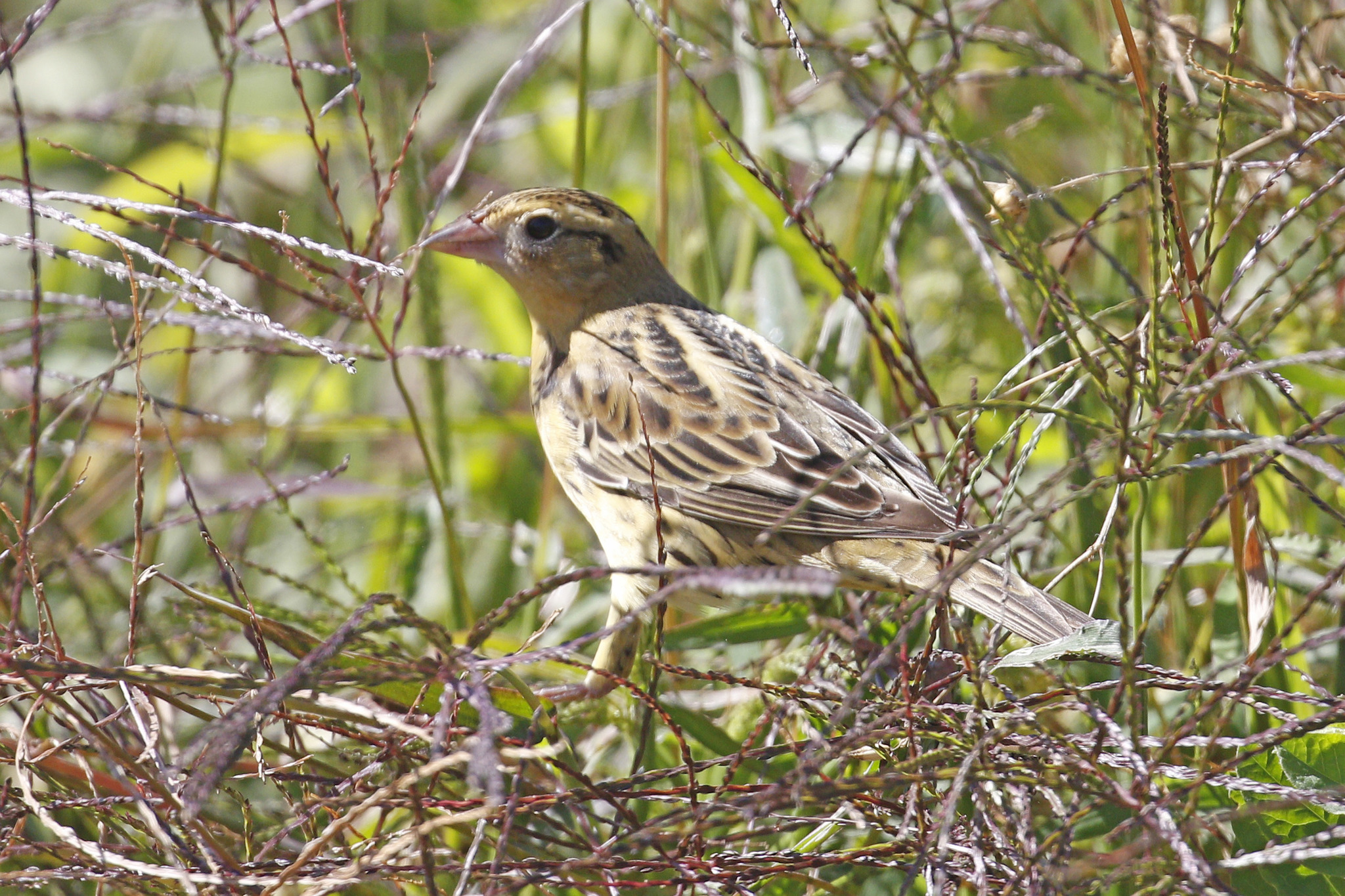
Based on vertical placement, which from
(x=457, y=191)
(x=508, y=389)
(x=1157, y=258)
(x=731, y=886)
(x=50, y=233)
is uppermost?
(x=457, y=191)

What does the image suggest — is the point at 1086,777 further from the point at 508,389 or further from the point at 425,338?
the point at 508,389

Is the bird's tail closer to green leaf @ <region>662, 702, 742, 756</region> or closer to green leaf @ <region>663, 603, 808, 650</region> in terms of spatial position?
green leaf @ <region>663, 603, 808, 650</region>

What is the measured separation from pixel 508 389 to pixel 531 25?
5.27 ft

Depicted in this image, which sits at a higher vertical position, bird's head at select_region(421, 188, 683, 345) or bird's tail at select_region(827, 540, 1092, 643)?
bird's head at select_region(421, 188, 683, 345)

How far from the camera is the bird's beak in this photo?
3387mm

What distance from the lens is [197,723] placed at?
3.11 metres

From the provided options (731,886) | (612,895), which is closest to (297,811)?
(612,895)

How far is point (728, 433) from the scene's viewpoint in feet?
10.7

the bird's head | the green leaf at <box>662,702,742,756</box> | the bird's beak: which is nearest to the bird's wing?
the bird's head

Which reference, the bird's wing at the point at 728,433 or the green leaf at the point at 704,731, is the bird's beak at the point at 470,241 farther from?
the green leaf at the point at 704,731

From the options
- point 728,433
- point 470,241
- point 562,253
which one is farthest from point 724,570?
point 562,253

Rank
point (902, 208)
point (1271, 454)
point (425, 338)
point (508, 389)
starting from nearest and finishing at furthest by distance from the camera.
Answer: point (1271, 454)
point (902, 208)
point (425, 338)
point (508, 389)

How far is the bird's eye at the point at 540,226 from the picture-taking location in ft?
11.6

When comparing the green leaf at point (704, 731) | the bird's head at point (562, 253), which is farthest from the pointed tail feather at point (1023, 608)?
the bird's head at point (562, 253)
